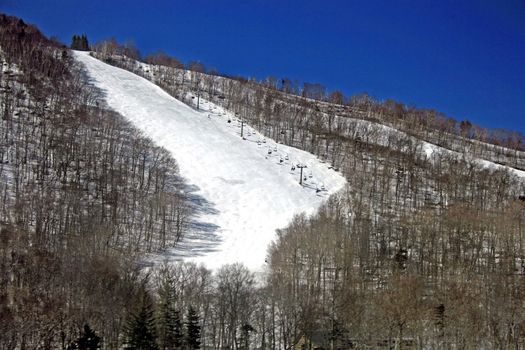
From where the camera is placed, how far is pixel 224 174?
345 feet

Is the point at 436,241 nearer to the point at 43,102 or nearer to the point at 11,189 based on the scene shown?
the point at 11,189

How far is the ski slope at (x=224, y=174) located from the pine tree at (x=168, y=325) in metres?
21.7

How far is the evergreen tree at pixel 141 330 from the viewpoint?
39.6 metres

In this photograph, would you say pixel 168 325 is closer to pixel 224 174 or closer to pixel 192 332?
pixel 192 332

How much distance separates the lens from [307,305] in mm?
47500

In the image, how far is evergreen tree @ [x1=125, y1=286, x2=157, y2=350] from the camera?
39.6 m

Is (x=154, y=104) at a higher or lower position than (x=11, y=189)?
higher

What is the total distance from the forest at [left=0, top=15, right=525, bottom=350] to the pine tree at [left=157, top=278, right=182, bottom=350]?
0.17 metres

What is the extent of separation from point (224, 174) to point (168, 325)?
63.8m

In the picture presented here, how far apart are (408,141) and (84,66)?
9575 centimetres

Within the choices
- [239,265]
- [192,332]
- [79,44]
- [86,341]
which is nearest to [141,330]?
[86,341]

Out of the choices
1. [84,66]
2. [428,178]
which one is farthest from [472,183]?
[84,66]

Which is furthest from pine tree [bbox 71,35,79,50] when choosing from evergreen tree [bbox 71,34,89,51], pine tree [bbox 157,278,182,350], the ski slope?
pine tree [bbox 157,278,182,350]

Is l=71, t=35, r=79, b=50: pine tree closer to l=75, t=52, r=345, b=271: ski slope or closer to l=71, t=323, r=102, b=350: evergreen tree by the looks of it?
l=75, t=52, r=345, b=271: ski slope
